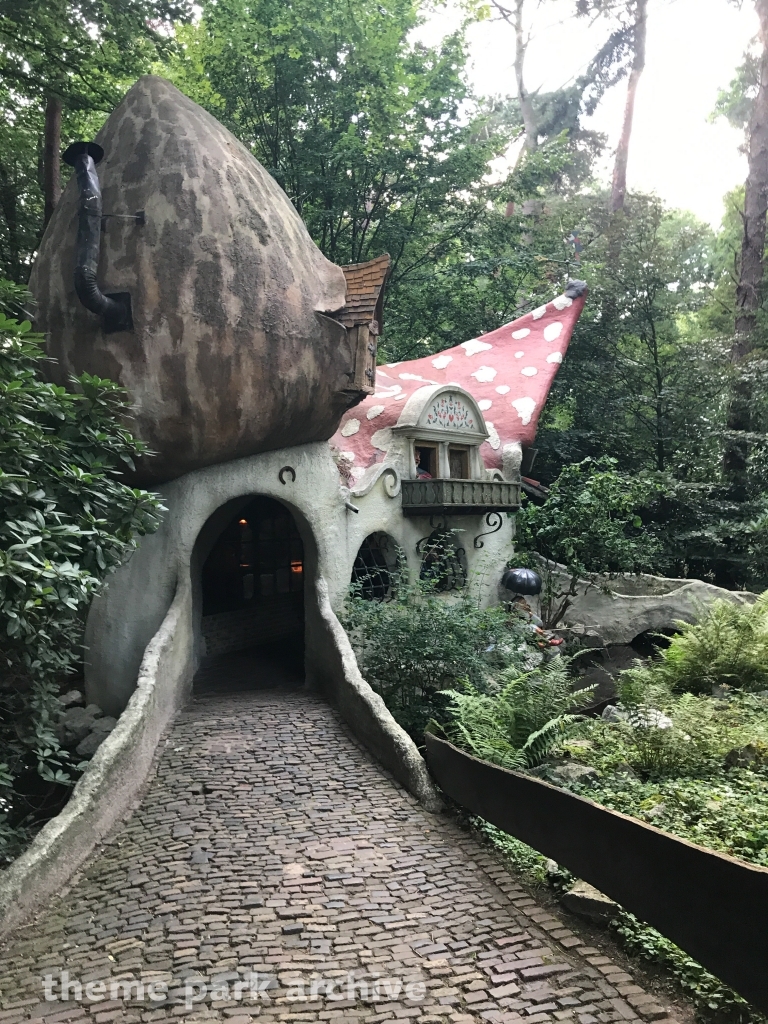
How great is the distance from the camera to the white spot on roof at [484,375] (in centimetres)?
1432

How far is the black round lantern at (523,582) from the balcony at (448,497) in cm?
124

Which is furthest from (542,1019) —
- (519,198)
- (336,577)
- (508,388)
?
(519,198)

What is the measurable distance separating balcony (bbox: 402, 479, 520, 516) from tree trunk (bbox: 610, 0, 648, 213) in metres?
13.5

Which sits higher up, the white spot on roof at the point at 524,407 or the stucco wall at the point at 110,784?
the white spot on roof at the point at 524,407

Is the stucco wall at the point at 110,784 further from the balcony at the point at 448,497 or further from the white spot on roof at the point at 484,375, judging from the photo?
the white spot on roof at the point at 484,375

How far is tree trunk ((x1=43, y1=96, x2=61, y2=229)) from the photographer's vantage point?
11.0 meters

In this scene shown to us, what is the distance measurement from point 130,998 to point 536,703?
3.73m

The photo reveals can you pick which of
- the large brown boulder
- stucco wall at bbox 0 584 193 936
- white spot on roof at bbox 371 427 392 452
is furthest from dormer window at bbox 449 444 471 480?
stucco wall at bbox 0 584 193 936

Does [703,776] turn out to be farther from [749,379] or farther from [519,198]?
[519,198]

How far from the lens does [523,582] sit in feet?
39.0

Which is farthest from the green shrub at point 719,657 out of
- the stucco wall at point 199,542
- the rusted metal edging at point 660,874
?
the rusted metal edging at point 660,874

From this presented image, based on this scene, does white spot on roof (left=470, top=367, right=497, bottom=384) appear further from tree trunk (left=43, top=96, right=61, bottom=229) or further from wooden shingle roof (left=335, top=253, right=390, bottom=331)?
tree trunk (left=43, top=96, right=61, bottom=229)

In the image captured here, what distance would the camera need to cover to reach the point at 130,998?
3564 millimetres

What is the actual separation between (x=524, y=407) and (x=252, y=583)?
6183mm
